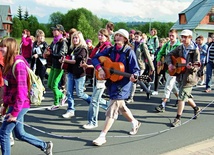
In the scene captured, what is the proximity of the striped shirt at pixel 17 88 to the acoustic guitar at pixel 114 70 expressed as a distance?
1679 mm

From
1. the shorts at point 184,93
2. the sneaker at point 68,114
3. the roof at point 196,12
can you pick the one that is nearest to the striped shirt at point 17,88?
Answer: the sneaker at point 68,114

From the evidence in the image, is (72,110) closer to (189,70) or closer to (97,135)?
(97,135)

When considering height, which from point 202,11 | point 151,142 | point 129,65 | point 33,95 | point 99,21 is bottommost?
point 151,142

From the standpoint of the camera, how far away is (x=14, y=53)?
4.12 meters

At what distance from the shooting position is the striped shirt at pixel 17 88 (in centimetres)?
402

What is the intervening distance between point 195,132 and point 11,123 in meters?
3.68

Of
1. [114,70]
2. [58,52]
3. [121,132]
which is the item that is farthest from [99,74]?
[58,52]

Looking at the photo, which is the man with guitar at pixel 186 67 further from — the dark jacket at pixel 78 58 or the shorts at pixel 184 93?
the dark jacket at pixel 78 58

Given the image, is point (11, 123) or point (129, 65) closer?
point (11, 123)

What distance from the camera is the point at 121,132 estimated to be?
613 centimetres

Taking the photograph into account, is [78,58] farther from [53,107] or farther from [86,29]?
[86,29]

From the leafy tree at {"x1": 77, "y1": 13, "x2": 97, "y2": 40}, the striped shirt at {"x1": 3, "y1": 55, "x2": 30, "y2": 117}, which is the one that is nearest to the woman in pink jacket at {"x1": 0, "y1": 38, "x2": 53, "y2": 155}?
the striped shirt at {"x1": 3, "y1": 55, "x2": 30, "y2": 117}

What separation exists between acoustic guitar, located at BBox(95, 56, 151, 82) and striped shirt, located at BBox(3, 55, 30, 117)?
1679 millimetres

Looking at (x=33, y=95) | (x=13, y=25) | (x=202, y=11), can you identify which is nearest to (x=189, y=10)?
(x=202, y=11)
